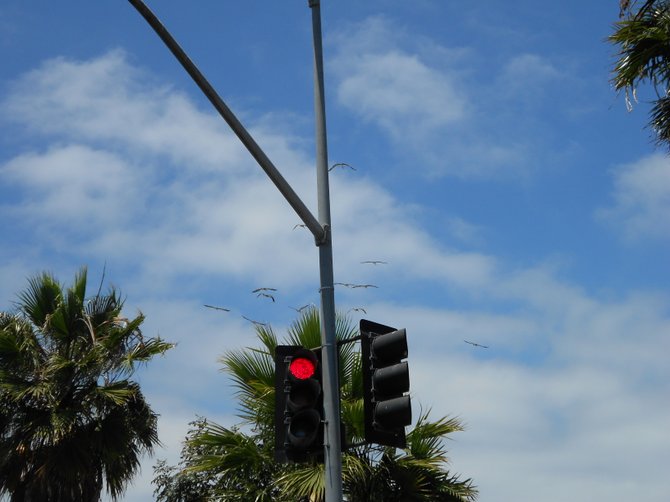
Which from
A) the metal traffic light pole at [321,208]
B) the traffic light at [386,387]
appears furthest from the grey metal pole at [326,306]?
the traffic light at [386,387]

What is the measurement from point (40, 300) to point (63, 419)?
10.3ft

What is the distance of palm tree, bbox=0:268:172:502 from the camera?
17500mm

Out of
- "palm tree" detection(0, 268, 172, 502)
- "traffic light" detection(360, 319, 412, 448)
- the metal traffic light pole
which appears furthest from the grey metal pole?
"palm tree" detection(0, 268, 172, 502)

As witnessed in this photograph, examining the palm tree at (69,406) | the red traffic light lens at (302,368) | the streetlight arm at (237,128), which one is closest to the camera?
the streetlight arm at (237,128)

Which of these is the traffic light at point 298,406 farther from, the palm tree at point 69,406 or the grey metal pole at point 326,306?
the palm tree at point 69,406

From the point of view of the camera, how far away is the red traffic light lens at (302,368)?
8617 millimetres

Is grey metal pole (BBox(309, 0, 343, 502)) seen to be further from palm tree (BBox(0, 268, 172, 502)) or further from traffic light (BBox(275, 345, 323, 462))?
palm tree (BBox(0, 268, 172, 502))

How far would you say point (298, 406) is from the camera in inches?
335

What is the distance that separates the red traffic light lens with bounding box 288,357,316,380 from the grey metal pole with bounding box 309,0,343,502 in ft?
0.36

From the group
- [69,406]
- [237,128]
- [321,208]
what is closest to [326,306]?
[321,208]

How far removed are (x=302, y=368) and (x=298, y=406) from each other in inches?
13.5

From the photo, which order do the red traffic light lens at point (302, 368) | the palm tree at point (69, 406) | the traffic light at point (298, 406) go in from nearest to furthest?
the traffic light at point (298, 406) < the red traffic light lens at point (302, 368) < the palm tree at point (69, 406)

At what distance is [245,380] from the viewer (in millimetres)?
14211

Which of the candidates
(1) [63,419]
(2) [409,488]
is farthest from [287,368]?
(1) [63,419]
